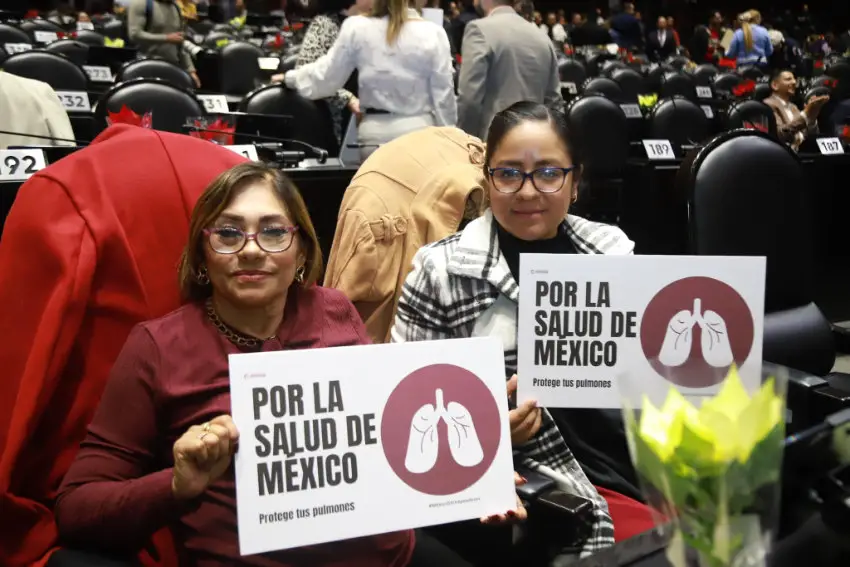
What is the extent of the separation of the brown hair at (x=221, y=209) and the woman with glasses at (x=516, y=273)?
0.98 feet

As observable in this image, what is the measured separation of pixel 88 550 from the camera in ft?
3.81

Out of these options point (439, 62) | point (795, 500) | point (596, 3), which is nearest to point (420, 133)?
point (795, 500)

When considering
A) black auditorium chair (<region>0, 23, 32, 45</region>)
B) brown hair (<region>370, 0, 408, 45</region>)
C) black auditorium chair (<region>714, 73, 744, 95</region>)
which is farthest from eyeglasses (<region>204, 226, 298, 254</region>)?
black auditorium chair (<region>714, 73, 744, 95</region>)

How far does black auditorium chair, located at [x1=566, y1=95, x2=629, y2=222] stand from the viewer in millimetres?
4559

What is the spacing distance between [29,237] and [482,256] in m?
0.79

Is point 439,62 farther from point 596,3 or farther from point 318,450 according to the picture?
point 596,3

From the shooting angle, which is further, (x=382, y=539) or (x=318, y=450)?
(x=382, y=539)

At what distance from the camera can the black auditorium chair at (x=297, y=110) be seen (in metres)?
4.05

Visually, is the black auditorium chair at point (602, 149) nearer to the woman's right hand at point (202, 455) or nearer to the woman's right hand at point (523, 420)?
the woman's right hand at point (523, 420)

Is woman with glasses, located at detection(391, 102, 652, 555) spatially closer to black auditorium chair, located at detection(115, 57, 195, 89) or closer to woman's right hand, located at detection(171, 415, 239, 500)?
woman's right hand, located at detection(171, 415, 239, 500)

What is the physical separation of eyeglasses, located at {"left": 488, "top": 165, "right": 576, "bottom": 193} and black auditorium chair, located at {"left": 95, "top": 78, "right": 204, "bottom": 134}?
1.73 metres

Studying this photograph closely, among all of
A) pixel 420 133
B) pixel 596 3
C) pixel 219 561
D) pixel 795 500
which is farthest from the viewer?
pixel 596 3

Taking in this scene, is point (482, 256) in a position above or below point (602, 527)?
above

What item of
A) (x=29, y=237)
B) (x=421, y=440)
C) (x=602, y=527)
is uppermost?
(x=29, y=237)
